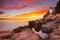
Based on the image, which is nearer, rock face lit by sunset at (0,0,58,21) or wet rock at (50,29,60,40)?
wet rock at (50,29,60,40)

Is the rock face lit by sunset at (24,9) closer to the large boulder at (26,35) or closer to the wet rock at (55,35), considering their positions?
the large boulder at (26,35)

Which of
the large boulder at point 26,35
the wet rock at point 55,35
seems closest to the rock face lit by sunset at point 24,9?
the large boulder at point 26,35

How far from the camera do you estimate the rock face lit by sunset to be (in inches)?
91.8

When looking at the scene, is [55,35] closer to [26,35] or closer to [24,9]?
[26,35]

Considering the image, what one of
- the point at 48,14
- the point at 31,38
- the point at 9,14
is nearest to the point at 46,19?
the point at 48,14

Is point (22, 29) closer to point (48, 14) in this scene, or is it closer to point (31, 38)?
point (31, 38)

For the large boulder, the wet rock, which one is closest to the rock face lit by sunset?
the large boulder

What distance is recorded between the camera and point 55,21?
2.31 meters

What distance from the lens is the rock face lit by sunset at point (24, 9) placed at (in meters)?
2.33

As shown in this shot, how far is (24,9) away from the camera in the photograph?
92.9 inches

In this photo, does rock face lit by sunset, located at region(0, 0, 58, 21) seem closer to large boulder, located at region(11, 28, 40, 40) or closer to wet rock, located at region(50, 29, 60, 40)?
large boulder, located at region(11, 28, 40, 40)

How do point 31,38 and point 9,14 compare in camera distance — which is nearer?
point 31,38

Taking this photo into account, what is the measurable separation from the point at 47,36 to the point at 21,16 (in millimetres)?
533

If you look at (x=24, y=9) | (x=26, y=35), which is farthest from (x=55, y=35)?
(x=24, y=9)
